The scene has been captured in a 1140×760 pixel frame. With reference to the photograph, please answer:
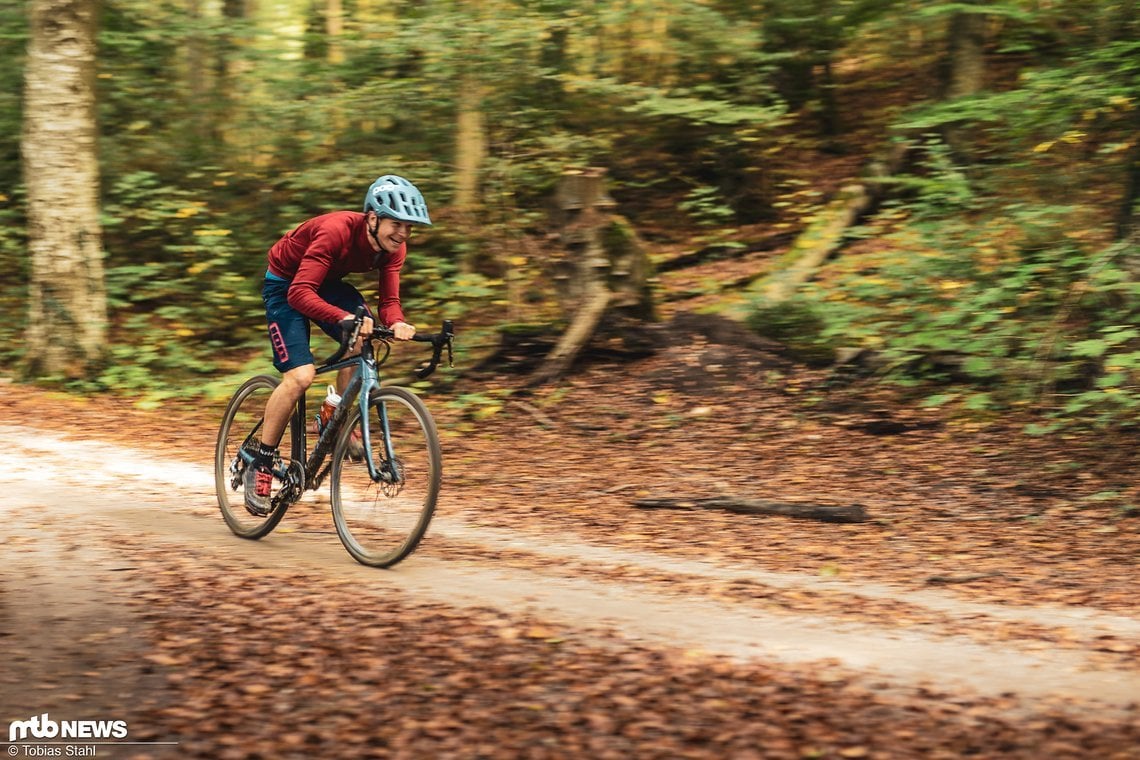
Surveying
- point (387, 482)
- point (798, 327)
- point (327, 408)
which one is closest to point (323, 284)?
point (327, 408)

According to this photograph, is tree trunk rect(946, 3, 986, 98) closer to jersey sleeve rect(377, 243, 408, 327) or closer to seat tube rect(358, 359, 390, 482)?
jersey sleeve rect(377, 243, 408, 327)

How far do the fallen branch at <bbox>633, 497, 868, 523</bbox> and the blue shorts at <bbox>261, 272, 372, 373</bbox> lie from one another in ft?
8.89

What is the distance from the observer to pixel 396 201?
20.3 feet

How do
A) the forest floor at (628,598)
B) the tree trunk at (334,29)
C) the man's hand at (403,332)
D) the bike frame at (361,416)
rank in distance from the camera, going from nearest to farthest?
the forest floor at (628,598) → the man's hand at (403,332) → the bike frame at (361,416) → the tree trunk at (334,29)

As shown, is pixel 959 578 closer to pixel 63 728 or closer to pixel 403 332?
pixel 403 332

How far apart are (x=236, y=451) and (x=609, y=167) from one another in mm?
9917

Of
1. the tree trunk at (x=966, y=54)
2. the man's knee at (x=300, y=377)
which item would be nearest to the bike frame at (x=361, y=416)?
the man's knee at (x=300, y=377)

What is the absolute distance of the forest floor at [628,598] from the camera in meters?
4.11

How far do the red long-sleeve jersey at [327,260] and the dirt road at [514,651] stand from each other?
1.42 meters

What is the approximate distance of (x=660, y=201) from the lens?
16.6 meters

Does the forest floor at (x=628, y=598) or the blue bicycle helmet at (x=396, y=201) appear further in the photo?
the blue bicycle helmet at (x=396, y=201)

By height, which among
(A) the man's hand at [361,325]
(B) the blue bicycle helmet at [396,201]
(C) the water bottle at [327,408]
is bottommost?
(C) the water bottle at [327,408]

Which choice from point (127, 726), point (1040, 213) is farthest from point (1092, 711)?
point (1040, 213)

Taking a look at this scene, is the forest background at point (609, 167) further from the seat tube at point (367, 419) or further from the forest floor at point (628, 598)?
the seat tube at point (367, 419)
